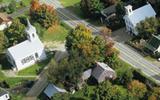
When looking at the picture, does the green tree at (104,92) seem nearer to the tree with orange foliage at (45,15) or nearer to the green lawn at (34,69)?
the green lawn at (34,69)

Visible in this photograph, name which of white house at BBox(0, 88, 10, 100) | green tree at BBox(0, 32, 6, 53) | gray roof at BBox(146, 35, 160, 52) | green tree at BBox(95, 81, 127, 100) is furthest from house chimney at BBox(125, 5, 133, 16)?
white house at BBox(0, 88, 10, 100)

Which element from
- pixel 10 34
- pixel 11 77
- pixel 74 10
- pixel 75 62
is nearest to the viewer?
pixel 75 62

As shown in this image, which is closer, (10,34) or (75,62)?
(75,62)

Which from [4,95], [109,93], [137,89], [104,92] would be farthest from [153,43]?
[4,95]

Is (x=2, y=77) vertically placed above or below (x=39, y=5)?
below

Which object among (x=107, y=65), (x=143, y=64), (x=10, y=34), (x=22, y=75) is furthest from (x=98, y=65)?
(x=10, y=34)

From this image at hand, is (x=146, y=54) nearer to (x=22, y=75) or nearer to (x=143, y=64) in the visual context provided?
(x=143, y=64)

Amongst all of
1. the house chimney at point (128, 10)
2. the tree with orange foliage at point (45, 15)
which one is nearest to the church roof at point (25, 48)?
the tree with orange foliage at point (45, 15)
